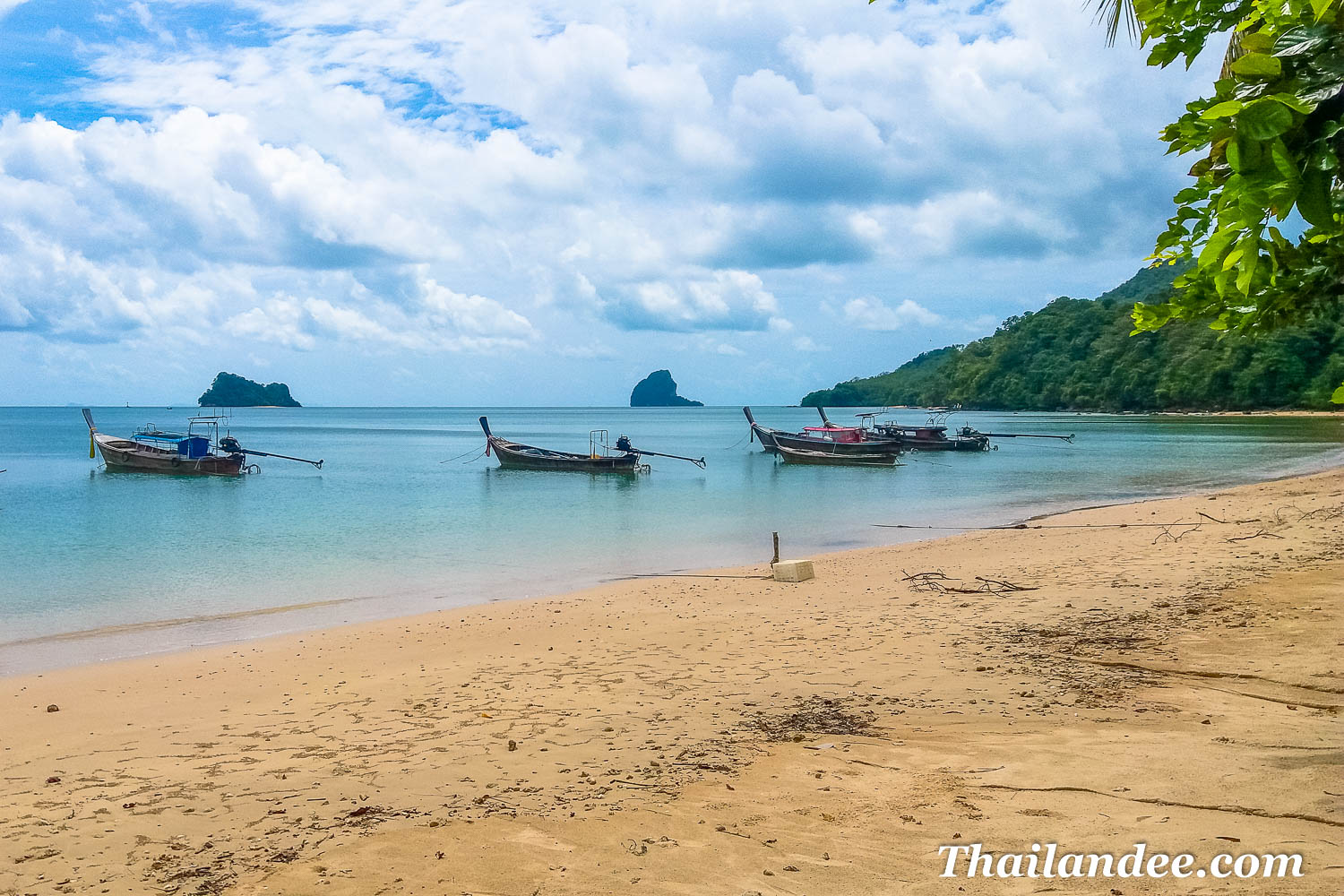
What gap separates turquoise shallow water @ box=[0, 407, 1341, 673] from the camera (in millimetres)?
14562

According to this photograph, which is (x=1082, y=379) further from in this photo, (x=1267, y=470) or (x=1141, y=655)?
(x=1141, y=655)

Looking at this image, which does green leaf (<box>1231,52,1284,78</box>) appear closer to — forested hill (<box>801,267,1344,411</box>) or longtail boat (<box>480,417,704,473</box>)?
longtail boat (<box>480,417,704,473</box>)

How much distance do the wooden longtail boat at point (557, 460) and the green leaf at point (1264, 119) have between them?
3963 cm

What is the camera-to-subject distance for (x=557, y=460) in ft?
147

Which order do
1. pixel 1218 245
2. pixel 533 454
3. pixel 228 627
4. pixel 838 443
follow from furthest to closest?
pixel 838 443, pixel 533 454, pixel 228 627, pixel 1218 245

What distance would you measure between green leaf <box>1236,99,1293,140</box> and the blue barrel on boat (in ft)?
156

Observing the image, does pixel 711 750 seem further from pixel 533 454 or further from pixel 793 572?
pixel 533 454

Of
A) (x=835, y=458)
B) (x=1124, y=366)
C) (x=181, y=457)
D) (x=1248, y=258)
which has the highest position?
(x=1124, y=366)

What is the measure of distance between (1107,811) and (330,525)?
25.1 meters

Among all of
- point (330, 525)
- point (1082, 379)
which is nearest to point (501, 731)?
point (330, 525)

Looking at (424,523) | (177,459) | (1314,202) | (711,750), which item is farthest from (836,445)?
(1314,202)

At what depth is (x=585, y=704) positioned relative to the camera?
6.90m

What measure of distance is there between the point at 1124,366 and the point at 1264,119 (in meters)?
129

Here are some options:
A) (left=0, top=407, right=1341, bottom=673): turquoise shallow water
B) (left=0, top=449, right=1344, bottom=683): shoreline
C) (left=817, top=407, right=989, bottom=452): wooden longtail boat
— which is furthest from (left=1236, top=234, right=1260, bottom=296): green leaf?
(left=817, top=407, right=989, bottom=452): wooden longtail boat
